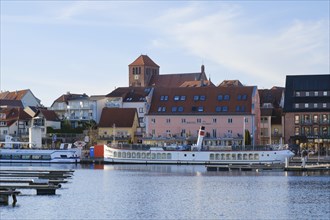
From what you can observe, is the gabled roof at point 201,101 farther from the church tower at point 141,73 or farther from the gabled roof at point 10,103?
the church tower at point 141,73

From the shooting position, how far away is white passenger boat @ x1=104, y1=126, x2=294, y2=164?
110625 millimetres

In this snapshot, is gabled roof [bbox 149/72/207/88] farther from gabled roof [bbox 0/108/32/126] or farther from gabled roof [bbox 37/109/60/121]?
gabled roof [bbox 0/108/32/126]

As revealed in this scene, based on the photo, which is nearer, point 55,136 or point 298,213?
point 298,213

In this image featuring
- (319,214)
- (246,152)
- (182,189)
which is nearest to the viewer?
(319,214)

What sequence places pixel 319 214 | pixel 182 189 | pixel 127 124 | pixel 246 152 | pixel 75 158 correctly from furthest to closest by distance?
pixel 127 124
pixel 75 158
pixel 246 152
pixel 182 189
pixel 319 214

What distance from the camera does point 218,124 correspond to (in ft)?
424

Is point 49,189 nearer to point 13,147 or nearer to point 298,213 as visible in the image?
point 298,213

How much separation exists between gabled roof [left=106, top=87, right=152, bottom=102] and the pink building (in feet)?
69.2

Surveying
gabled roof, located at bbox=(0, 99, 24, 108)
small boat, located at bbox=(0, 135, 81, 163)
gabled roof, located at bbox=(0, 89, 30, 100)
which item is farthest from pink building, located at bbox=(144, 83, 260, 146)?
gabled roof, located at bbox=(0, 89, 30, 100)

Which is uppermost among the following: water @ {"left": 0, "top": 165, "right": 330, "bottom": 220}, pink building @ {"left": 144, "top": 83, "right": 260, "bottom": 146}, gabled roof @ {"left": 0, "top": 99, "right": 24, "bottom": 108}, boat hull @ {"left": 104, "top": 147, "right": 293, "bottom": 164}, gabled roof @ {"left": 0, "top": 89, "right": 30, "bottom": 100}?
gabled roof @ {"left": 0, "top": 89, "right": 30, "bottom": 100}

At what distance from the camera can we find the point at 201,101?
5177 inches

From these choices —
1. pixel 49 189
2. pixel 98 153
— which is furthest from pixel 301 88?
pixel 49 189

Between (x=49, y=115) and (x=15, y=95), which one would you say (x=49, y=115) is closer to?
(x=49, y=115)

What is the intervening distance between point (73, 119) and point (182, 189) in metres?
89.2
